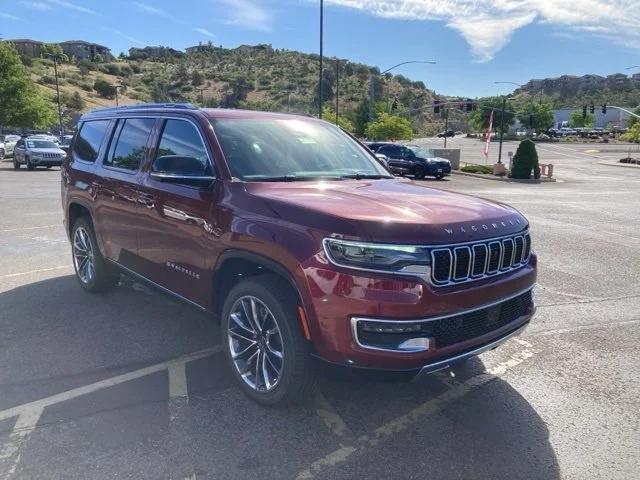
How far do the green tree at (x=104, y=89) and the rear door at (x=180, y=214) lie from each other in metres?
95.6

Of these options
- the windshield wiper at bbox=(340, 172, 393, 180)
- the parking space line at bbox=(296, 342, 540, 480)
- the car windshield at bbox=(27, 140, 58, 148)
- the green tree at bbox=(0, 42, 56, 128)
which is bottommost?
the parking space line at bbox=(296, 342, 540, 480)

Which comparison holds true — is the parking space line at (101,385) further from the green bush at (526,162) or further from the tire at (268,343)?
the green bush at (526,162)

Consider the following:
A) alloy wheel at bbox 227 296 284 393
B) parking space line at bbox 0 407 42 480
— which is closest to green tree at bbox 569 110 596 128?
alloy wheel at bbox 227 296 284 393

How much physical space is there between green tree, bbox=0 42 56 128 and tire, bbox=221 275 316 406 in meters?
50.6

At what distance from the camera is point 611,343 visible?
4.80 meters

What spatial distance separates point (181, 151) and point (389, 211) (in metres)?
1.91

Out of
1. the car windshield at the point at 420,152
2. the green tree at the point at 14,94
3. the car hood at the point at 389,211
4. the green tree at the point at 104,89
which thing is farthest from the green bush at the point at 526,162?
the green tree at the point at 104,89

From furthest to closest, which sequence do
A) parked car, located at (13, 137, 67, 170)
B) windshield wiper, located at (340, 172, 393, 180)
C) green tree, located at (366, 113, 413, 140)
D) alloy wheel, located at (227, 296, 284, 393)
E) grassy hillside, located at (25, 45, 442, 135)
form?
grassy hillside, located at (25, 45, 442, 135)
green tree, located at (366, 113, 413, 140)
parked car, located at (13, 137, 67, 170)
windshield wiper, located at (340, 172, 393, 180)
alloy wheel, located at (227, 296, 284, 393)

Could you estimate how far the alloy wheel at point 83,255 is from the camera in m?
5.77

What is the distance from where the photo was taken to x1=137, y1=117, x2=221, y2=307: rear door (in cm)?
377

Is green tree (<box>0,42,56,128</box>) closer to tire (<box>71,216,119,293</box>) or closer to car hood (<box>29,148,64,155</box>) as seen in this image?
car hood (<box>29,148,64,155</box>)

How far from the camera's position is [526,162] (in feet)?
91.8

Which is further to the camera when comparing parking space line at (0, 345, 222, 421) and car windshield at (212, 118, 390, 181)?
car windshield at (212, 118, 390, 181)

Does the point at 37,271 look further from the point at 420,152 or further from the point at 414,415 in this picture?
the point at 420,152
